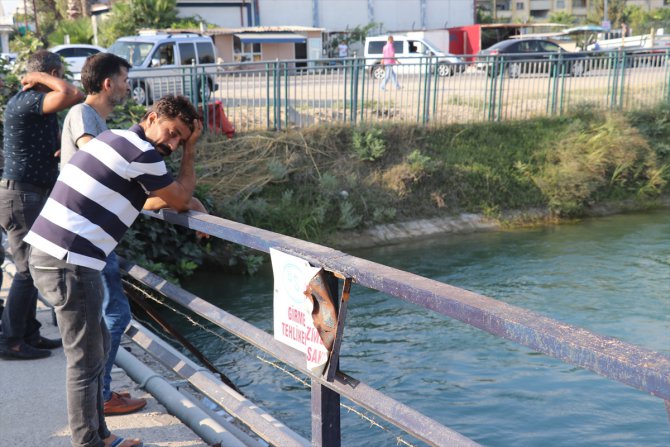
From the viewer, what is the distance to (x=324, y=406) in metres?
2.83

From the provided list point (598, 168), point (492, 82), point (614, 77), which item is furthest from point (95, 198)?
point (614, 77)

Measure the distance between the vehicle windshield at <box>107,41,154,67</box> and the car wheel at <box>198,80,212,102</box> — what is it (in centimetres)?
707

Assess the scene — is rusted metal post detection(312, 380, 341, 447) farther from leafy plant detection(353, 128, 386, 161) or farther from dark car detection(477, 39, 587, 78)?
dark car detection(477, 39, 587, 78)

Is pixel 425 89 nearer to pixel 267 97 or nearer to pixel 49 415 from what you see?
pixel 267 97

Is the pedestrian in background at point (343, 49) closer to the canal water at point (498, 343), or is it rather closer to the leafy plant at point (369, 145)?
the leafy plant at point (369, 145)

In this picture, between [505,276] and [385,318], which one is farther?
[505,276]

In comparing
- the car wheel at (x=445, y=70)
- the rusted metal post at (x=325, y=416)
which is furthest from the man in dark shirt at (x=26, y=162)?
the car wheel at (x=445, y=70)

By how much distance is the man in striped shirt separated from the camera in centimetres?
313

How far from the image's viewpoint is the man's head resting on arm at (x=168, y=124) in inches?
138

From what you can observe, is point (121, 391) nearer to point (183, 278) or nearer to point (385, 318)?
point (385, 318)

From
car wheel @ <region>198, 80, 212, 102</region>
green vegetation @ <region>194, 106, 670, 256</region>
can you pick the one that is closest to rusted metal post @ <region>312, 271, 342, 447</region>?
green vegetation @ <region>194, 106, 670, 256</region>

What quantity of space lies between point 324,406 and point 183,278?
28.3 ft

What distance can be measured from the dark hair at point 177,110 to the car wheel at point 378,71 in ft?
38.5

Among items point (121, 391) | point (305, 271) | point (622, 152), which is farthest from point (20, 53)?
point (622, 152)
